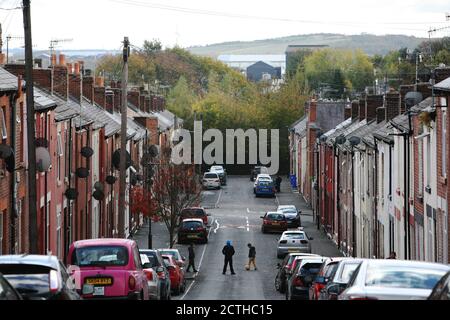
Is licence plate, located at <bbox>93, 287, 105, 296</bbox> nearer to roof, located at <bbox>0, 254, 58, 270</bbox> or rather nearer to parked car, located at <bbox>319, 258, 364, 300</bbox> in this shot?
parked car, located at <bbox>319, 258, 364, 300</bbox>

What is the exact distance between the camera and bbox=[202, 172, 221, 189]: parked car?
96.8 meters

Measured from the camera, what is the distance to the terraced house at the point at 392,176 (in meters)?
35.7

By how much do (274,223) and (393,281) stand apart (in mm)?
53817

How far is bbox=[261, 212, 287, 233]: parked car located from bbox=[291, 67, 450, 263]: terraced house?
2619mm

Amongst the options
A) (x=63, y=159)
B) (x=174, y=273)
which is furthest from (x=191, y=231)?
(x=174, y=273)

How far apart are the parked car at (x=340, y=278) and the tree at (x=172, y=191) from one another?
1419 inches

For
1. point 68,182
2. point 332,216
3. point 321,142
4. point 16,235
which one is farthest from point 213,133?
point 16,235

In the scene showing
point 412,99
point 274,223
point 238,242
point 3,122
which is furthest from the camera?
point 274,223

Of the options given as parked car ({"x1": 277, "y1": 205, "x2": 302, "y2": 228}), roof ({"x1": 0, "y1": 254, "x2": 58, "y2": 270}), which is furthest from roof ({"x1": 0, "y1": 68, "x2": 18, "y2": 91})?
parked car ({"x1": 277, "y1": 205, "x2": 302, "y2": 228})

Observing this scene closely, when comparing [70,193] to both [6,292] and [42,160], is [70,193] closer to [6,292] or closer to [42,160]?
[42,160]

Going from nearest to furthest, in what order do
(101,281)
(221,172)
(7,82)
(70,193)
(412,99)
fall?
1. (101,281)
2. (7,82)
3. (412,99)
4. (70,193)
5. (221,172)

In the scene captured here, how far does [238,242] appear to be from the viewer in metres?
65.9

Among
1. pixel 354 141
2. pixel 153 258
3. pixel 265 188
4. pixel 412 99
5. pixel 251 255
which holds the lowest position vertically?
pixel 265 188

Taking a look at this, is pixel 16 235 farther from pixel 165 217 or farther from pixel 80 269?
pixel 165 217
